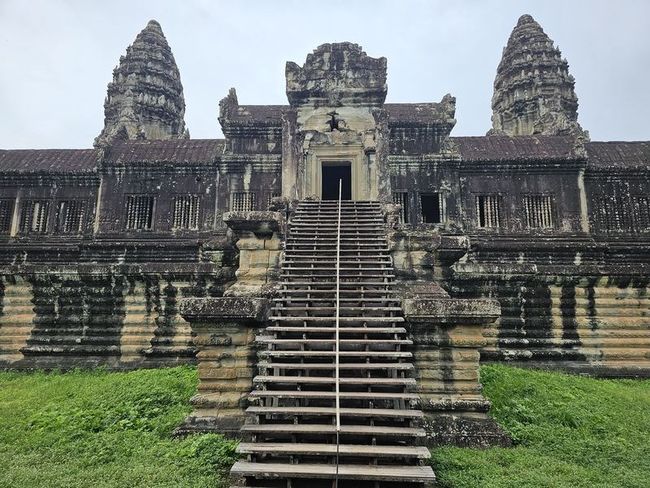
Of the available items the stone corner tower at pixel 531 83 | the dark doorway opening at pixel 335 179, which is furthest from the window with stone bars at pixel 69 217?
the stone corner tower at pixel 531 83

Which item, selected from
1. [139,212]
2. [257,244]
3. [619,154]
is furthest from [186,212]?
[619,154]

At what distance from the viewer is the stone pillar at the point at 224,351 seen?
6652mm

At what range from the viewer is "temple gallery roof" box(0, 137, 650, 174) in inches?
737

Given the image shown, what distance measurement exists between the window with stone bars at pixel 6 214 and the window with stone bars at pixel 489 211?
63.0 feet

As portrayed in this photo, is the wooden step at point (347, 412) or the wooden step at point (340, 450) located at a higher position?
the wooden step at point (347, 412)

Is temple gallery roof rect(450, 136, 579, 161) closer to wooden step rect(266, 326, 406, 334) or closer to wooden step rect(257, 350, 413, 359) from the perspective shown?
wooden step rect(266, 326, 406, 334)

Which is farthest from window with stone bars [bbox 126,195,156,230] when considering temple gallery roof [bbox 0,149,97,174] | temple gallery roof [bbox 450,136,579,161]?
temple gallery roof [bbox 450,136,579,161]

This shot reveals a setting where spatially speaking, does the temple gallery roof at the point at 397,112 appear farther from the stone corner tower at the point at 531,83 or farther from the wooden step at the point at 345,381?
the wooden step at the point at 345,381

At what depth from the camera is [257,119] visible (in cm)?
1869

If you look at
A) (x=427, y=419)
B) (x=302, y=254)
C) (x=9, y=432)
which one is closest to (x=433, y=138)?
(x=302, y=254)

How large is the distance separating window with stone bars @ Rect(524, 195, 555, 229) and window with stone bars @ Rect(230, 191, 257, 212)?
10527 mm

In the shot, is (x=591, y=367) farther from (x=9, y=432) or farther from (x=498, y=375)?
(x=9, y=432)

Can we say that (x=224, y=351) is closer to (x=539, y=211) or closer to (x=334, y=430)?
(x=334, y=430)

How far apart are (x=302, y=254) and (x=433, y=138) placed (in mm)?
10780
